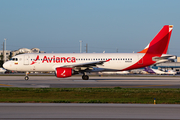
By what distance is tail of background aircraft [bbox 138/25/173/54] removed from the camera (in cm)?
4077

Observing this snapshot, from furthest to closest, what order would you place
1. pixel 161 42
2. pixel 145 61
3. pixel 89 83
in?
pixel 161 42, pixel 145 61, pixel 89 83

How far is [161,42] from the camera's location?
40938 millimetres

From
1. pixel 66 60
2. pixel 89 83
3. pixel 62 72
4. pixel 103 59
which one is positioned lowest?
pixel 89 83

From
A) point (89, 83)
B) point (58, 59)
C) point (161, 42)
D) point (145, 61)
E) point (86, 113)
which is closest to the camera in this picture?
point (86, 113)

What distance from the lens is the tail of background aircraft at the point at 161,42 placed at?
134 feet

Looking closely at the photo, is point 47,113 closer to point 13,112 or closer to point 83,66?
point 13,112

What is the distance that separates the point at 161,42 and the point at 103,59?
9.64 metres

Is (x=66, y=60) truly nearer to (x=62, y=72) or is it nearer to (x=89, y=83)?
(x=62, y=72)

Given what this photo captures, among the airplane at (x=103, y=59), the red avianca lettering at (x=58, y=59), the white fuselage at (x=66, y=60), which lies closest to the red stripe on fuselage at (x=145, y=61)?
the airplane at (x=103, y=59)

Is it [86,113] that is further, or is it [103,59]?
[103,59]

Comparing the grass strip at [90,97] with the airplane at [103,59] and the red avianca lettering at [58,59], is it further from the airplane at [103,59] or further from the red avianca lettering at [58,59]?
the red avianca lettering at [58,59]

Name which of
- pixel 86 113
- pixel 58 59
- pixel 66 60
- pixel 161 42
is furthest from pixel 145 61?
pixel 86 113

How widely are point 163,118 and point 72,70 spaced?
1088 inches

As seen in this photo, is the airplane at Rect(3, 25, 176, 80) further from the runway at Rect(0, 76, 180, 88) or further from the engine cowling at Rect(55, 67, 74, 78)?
the runway at Rect(0, 76, 180, 88)
